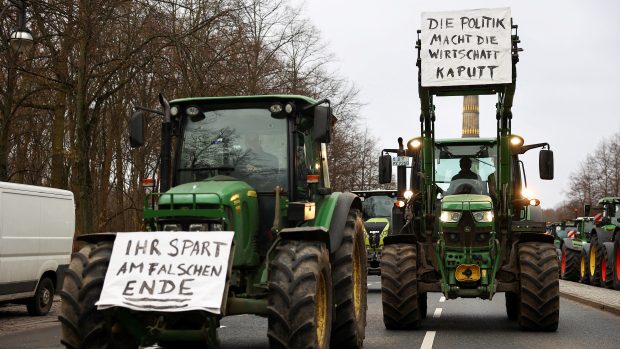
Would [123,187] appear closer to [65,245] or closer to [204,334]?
[65,245]

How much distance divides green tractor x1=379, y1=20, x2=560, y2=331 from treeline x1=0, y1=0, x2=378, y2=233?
4.00 meters

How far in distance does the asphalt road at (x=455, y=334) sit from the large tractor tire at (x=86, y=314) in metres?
3.47

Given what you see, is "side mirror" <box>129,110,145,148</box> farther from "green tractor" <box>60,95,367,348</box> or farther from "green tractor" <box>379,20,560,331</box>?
"green tractor" <box>379,20,560,331</box>

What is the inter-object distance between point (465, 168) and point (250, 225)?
22.0ft

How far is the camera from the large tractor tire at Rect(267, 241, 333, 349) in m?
8.09

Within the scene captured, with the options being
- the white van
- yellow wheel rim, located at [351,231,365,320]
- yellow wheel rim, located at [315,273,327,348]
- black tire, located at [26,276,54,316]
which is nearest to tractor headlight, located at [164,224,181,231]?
yellow wheel rim, located at [315,273,327,348]

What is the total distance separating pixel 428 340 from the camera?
40.7 ft

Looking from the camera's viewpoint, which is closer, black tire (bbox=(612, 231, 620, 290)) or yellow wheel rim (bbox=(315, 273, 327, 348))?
yellow wheel rim (bbox=(315, 273, 327, 348))

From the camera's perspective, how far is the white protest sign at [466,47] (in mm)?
13781

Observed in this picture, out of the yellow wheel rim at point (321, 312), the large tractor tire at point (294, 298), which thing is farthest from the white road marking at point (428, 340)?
the large tractor tire at point (294, 298)

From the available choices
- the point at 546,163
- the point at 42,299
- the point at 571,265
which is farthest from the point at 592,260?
the point at 42,299

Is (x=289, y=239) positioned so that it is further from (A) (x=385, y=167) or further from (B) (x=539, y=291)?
(A) (x=385, y=167)

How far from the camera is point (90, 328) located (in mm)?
8180

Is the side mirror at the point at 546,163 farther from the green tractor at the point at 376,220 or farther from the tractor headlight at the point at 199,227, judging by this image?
the green tractor at the point at 376,220
